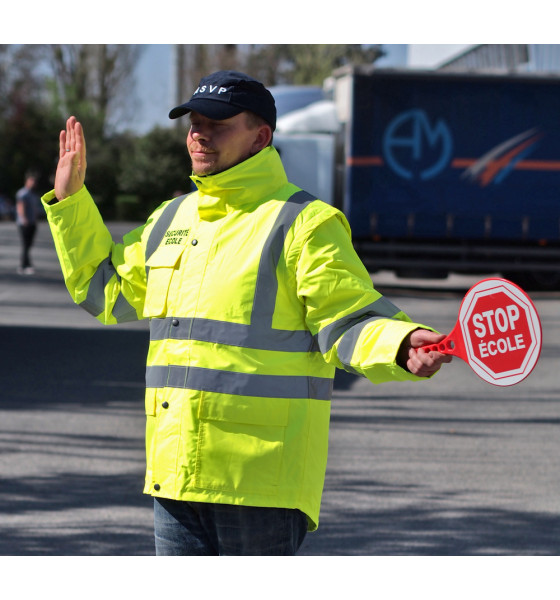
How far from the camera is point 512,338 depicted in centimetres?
266

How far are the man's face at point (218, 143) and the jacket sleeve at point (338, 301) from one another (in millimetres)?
344

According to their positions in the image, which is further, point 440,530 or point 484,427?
point 484,427

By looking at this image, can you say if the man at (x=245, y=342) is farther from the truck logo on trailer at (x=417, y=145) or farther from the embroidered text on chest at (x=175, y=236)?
the truck logo on trailer at (x=417, y=145)

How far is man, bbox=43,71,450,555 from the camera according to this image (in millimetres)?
3078

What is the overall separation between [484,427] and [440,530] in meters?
2.99

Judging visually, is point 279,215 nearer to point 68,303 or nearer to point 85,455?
point 85,455

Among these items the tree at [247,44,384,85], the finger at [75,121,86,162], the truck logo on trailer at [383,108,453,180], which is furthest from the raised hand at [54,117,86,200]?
the tree at [247,44,384,85]

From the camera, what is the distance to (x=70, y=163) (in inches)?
140

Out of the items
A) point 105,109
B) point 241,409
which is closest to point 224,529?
point 241,409

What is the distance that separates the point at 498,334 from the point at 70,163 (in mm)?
1561

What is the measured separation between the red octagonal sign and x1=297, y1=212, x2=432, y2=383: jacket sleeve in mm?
294

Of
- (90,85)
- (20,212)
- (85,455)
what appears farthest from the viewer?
(90,85)

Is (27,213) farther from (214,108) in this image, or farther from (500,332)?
(500,332)

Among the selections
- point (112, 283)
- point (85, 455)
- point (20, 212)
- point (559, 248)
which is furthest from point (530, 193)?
point (112, 283)
